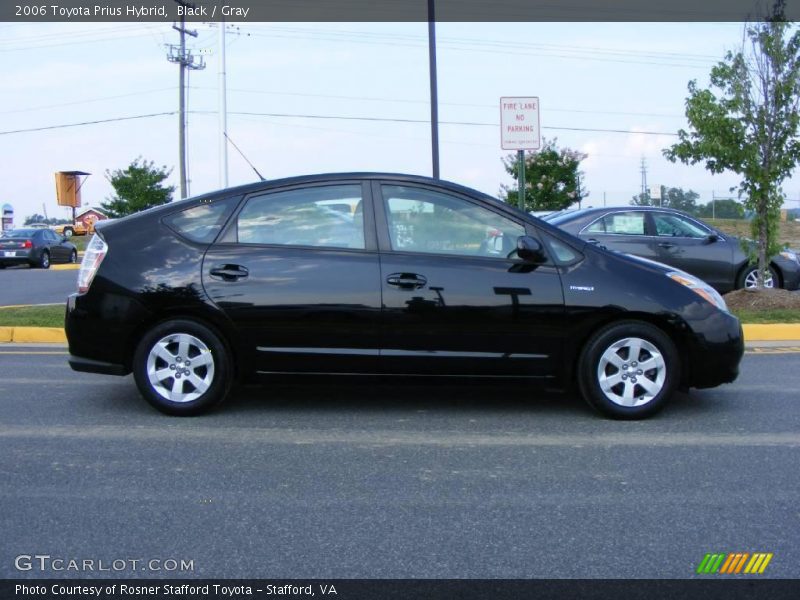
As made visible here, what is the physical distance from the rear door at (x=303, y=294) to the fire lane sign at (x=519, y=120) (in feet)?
21.9

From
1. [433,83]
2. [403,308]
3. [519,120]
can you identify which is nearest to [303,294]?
[403,308]

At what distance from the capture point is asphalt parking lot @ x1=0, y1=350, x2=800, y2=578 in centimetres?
344

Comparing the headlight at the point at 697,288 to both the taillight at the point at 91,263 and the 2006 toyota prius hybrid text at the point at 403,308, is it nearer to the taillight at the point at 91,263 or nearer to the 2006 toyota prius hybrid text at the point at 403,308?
the 2006 toyota prius hybrid text at the point at 403,308

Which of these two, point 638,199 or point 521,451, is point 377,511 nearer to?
point 521,451

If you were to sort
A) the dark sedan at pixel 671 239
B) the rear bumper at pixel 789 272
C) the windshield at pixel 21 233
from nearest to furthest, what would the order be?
the dark sedan at pixel 671 239, the rear bumper at pixel 789 272, the windshield at pixel 21 233

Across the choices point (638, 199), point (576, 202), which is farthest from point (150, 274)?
point (638, 199)

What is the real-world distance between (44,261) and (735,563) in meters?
27.4

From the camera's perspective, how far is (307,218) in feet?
18.7

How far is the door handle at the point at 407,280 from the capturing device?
18.0 feet

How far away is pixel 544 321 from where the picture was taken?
18.0 ft

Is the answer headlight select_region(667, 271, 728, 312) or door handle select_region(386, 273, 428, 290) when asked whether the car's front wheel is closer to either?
headlight select_region(667, 271, 728, 312)

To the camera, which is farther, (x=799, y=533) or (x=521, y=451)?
(x=521, y=451)

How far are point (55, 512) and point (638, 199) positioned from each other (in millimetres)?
32127

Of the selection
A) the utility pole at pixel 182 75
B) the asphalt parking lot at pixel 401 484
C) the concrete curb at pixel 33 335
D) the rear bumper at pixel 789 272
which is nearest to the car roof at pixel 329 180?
the asphalt parking lot at pixel 401 484
